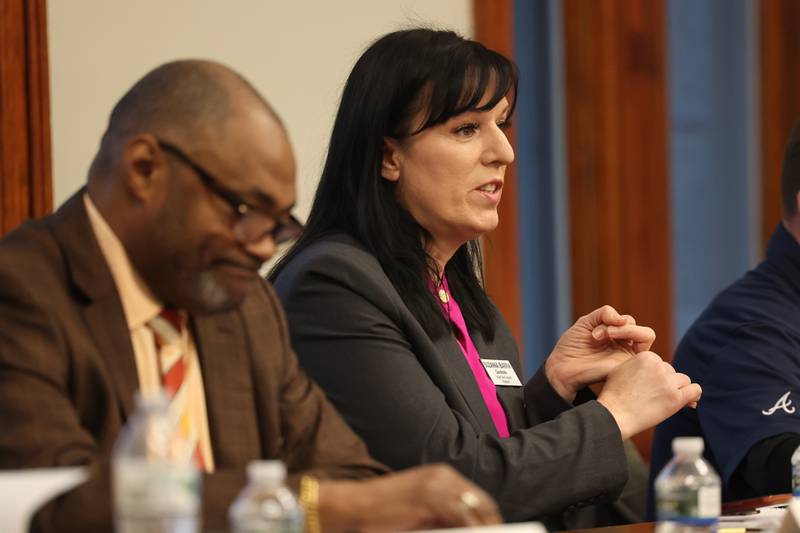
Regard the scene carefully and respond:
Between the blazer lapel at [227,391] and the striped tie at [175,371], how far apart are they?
0.04 meters

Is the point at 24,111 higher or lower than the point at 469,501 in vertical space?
higher

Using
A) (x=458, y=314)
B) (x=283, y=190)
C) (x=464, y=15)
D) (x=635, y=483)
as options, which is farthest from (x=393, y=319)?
(x=464, y=15)

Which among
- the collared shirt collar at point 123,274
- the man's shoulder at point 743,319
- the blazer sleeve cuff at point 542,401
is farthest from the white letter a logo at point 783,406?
Answer: the collared shirt collar at point 123,274

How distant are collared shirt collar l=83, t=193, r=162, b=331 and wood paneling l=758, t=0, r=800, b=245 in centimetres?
377

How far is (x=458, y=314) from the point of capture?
2803 millimetres

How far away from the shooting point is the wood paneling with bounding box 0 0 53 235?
3270 millimetres

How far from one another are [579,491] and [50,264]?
1140mm

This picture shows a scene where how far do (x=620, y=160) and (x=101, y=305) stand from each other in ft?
10.4

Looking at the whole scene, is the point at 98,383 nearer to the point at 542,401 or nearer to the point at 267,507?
the point at 267,507

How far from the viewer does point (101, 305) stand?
1760 mm

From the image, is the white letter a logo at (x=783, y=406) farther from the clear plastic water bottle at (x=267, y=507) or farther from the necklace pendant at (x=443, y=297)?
the clear plastic water bottle at (x=267, y=507)

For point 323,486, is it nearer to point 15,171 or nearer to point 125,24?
point 15,171

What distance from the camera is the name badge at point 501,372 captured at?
2.77 m

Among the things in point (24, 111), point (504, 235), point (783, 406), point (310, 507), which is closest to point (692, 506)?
point (310, 507)
